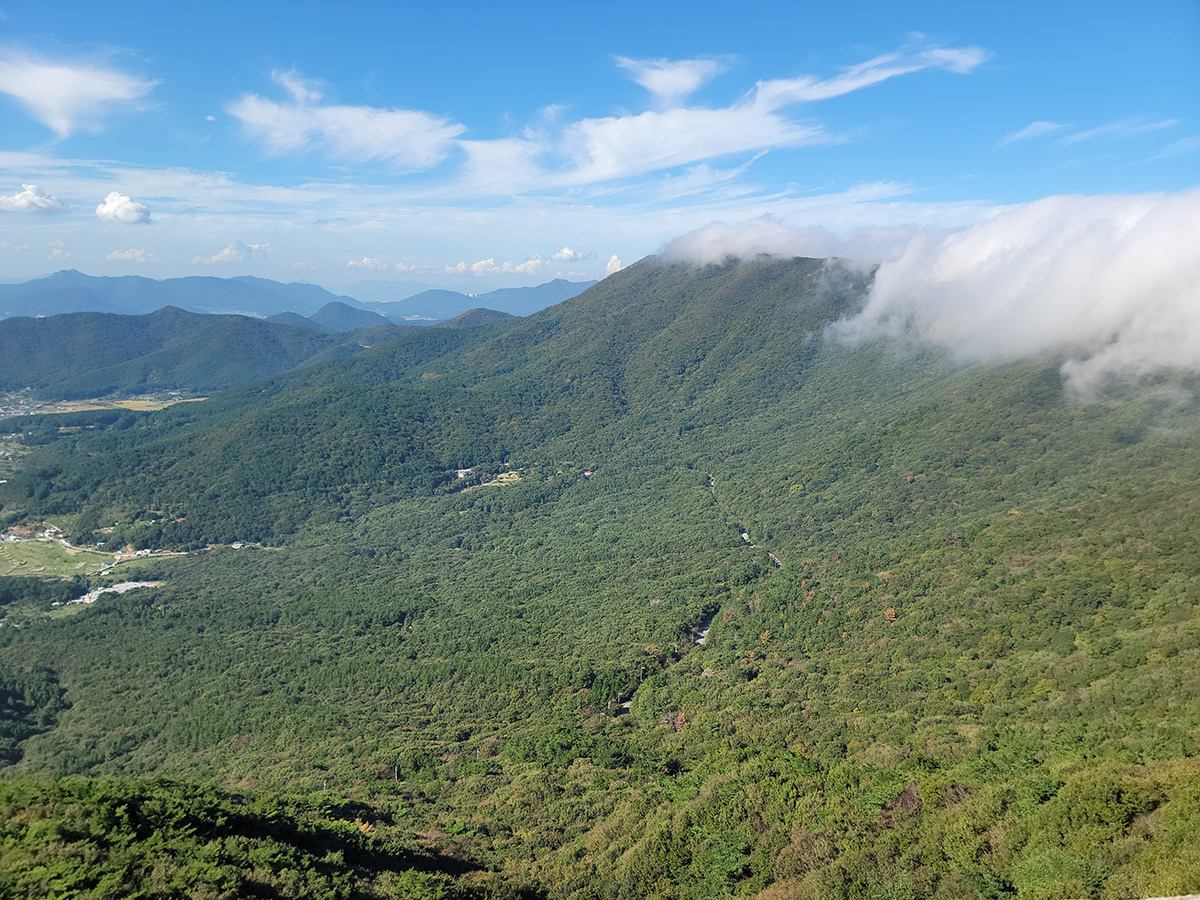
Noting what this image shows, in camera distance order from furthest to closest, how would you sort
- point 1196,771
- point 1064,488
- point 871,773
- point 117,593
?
point 117,593 < point 1064,488 < point 871,773 < point 1196,771

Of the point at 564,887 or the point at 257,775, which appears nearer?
the point at 564,887

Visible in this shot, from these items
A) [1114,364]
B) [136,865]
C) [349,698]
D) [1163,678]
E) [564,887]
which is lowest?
[349,698]

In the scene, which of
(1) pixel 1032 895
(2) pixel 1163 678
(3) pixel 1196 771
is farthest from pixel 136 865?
(2) pixel 1163 678

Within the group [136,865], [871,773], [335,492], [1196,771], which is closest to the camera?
[136,865]

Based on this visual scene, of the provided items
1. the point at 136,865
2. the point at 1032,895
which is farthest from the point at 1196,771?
the point at 136,865

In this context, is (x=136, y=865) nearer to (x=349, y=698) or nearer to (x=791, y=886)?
(x=791, y=886)

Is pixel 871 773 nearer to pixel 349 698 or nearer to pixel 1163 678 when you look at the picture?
pixel 1163 678

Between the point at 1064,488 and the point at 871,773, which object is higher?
the point at 1064,488
